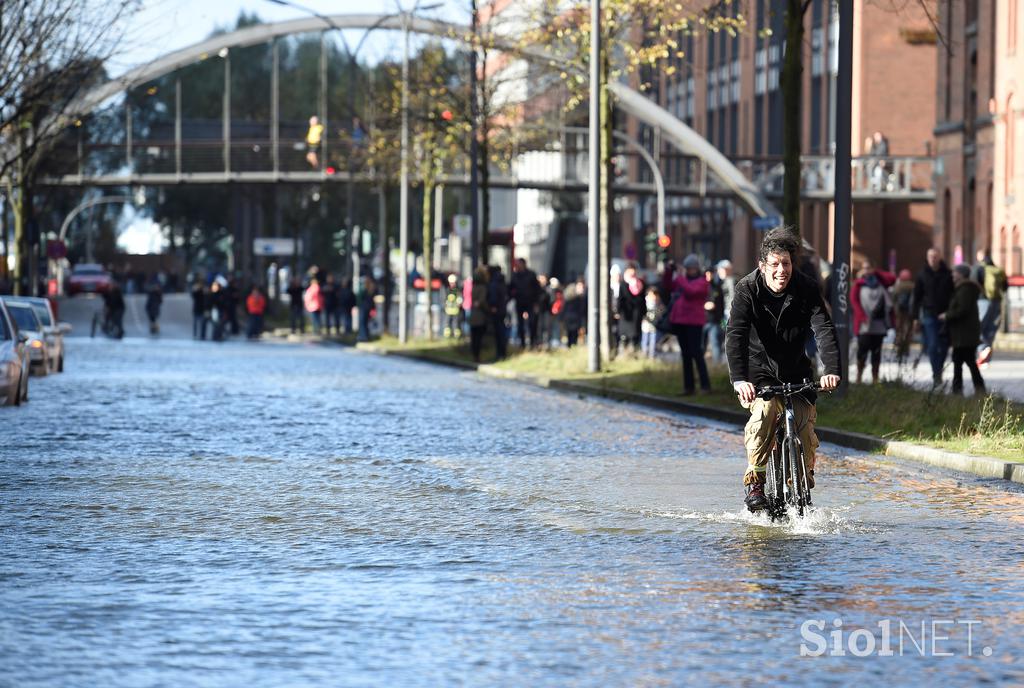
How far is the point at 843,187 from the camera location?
21719 mm

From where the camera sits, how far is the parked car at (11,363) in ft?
78.1

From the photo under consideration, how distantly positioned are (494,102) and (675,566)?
37489mm

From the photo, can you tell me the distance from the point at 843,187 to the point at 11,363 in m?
9.38

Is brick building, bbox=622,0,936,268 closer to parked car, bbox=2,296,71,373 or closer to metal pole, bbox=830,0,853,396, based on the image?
parked car, bbox=2,296,71,373

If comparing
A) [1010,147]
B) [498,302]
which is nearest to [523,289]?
[498,302]

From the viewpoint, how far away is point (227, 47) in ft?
223

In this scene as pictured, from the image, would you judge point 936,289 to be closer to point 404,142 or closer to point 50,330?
point 50,330

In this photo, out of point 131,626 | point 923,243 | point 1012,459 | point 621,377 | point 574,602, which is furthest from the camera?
point 923,243

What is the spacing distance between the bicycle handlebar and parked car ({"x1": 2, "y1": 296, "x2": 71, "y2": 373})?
2359cm

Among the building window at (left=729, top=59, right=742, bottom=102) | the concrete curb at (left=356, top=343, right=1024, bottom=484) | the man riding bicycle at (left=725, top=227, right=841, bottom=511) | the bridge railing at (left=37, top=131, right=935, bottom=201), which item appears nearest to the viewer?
the man riding bicycle at (left=725, top=227, right=841, bottom=511)

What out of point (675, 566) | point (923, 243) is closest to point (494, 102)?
point (923, 243)

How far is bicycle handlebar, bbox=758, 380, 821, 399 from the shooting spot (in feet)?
39.1

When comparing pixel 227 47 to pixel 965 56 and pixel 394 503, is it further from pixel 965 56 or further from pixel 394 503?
pixel 394 503

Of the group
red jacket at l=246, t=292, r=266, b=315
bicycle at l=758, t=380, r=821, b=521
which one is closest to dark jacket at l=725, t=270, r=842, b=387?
bicycle at l=758, t=380, r=821, b=521
